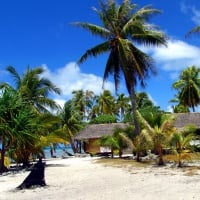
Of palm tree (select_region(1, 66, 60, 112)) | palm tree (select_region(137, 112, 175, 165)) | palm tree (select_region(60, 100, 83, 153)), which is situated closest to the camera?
palm tree (select_region(137, 112, 175, 165))

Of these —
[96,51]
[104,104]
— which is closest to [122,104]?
[104,104]

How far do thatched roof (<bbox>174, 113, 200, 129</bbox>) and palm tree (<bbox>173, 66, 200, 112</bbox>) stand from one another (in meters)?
13.2

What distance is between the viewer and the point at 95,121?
2045 inches

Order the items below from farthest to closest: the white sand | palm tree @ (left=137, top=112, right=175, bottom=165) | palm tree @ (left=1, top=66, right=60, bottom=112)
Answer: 1. palm tree @ (left=1, top=66, right=60, bottom=112)
2. palm tree @ (left=137, top=112, right=175, bottom=165)
3. the white sand

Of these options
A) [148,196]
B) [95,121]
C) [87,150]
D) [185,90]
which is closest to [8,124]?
[148,196]

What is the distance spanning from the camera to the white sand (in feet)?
39.5

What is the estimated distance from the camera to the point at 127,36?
28281 mm

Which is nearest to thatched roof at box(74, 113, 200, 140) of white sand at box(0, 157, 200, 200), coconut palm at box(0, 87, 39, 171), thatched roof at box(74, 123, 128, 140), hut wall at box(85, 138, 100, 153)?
thatched roof at box(74, 123, 128, 140)

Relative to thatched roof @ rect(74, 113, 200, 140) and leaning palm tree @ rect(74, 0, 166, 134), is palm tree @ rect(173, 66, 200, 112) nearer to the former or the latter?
thatched roof @ rect(74, 113, 200, 140)

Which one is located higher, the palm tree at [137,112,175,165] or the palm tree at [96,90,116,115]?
the palm tree at [96,90,116,115]

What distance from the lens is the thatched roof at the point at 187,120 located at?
38.4m

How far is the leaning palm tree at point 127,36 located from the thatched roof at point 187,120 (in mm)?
11828

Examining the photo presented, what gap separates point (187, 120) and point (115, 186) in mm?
26238

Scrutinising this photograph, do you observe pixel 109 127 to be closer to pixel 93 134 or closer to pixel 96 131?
pixel 96 131
